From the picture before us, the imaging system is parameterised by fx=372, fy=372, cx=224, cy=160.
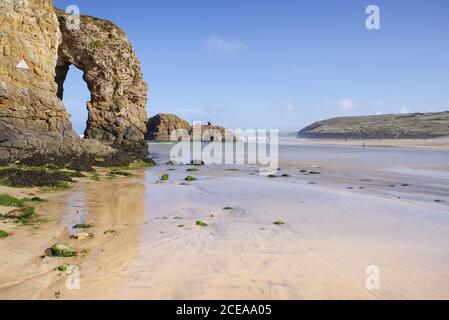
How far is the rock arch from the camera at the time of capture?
31359 millimetres

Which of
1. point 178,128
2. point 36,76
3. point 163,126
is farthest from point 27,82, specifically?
point 178,128

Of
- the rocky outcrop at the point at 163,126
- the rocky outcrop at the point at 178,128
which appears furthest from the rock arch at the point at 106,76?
the rocky outcrop at the point at 178,128

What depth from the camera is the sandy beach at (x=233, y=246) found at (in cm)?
539

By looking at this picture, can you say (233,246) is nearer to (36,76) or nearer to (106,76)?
(36,76)

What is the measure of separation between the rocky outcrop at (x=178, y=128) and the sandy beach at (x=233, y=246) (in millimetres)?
68892

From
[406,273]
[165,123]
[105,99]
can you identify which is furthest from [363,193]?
[165,123]

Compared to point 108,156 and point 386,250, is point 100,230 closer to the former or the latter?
point 386,250

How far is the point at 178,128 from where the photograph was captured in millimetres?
83688

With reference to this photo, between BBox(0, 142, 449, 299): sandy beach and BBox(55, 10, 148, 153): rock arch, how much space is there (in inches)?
804

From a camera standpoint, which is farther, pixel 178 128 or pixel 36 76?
pixel 178 128

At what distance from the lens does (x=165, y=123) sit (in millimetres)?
82562

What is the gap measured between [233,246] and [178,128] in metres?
77.4

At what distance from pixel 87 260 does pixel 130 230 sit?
208 centimetres

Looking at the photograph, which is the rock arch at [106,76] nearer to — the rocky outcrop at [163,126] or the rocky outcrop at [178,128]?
the rocky outcrop at [163,126]
